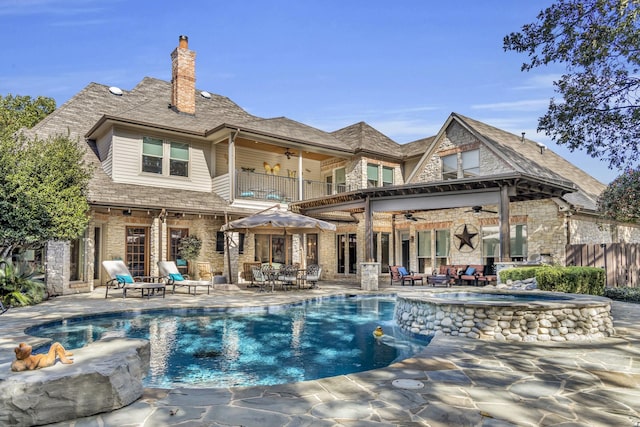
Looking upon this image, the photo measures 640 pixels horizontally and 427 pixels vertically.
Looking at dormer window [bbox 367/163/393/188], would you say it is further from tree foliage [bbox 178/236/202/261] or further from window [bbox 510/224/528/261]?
tree foliage [bbox 178/236/202/261]

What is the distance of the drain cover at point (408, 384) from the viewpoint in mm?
4332

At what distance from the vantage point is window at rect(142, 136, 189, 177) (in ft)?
53.1

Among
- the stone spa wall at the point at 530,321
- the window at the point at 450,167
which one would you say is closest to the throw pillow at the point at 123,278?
the stone spa wall at the point at 530,321

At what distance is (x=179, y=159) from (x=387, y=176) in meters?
10.0

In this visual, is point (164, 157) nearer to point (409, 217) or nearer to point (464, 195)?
point (409, 217)

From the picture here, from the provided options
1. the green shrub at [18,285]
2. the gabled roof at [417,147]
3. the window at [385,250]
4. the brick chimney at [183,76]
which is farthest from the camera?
the gabled roof at [417,147]

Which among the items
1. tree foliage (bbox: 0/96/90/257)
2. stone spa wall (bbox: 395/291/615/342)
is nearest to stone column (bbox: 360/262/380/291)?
stone spa wall (bbox: 395/291/615/342)

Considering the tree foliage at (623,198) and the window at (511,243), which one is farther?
the window at (511,243)

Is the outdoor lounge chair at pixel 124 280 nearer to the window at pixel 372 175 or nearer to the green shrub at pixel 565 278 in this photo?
the green shrub at pixel 565 278

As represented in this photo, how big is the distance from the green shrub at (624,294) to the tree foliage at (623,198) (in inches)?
99.4

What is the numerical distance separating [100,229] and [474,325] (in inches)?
510

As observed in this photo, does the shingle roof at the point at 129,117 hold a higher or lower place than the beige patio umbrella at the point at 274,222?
higher

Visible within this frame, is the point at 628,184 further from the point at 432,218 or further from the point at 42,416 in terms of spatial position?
the point at 42,416

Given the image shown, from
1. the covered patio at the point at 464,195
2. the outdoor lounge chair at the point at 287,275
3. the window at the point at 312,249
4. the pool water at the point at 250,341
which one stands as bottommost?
the pool water at the point at 250,341
